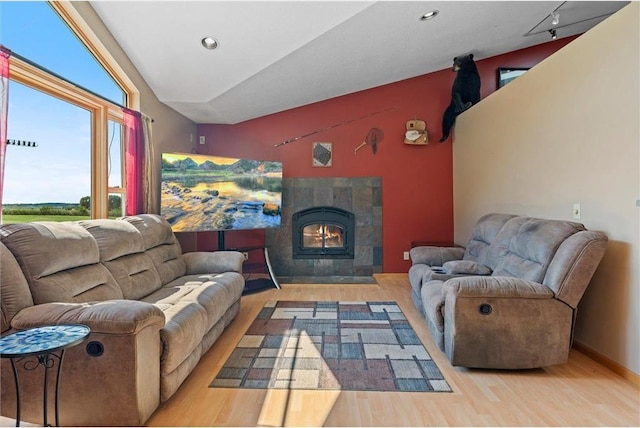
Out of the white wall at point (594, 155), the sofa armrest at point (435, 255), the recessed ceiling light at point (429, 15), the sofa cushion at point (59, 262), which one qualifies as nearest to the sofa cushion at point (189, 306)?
the sofa cushion at point (59, 262)

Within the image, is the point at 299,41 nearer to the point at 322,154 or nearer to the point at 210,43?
the point at 210,43

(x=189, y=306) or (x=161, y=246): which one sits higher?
(x=161, y=246)

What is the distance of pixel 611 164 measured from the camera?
2.27m

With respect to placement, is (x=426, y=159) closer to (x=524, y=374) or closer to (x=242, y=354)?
(x=524, y=374)

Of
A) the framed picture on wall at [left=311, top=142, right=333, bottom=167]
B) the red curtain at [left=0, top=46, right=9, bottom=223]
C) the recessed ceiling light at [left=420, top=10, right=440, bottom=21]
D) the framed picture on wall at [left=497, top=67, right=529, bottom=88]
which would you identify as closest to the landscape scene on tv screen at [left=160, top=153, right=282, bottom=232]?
the framed picture on wall at [left=311, top=142, right=333, bottom=167]

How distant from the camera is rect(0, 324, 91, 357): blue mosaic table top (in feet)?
4.15

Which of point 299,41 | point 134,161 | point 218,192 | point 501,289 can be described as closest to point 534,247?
point 501,289

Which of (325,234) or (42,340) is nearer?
(42,340)

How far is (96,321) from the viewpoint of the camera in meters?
1.61

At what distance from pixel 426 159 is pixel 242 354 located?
3.90 m

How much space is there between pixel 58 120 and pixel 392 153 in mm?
4022

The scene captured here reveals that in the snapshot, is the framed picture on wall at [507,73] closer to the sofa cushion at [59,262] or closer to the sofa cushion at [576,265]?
the sofa cushion at [576,265]

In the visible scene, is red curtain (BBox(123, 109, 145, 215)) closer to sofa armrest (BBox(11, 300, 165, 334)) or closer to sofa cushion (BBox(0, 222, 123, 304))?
sofa cushion (BBox(0, 222, 123, 304))

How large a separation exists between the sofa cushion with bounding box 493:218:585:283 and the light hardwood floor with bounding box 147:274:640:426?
0.66 m
